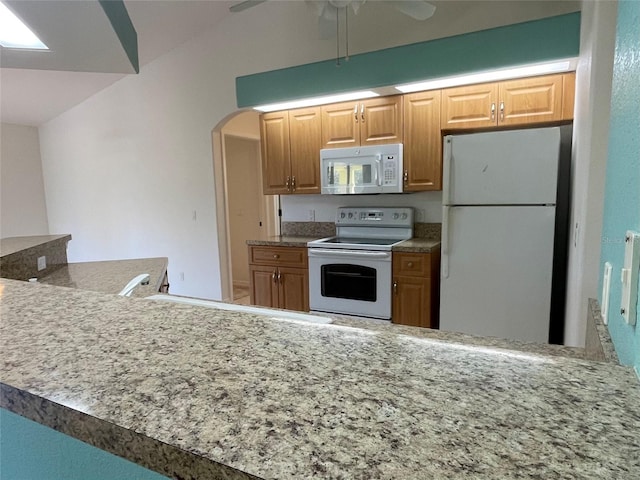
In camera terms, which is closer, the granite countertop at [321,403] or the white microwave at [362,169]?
the granite countertop at [321,403]

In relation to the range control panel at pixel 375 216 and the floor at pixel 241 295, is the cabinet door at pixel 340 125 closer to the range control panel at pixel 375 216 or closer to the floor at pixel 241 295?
the range control panel at pixel 375 216

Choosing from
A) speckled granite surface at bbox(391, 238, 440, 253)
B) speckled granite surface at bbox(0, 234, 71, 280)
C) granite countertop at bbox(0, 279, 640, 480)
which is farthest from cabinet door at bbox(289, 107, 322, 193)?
granite countertop at bbox(0, 279, 640, 480)

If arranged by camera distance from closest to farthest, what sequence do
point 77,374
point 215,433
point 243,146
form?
point 215,433
point 77,374
point 243,146

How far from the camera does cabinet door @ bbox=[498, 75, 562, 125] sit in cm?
247

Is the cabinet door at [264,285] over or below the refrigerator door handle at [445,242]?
below

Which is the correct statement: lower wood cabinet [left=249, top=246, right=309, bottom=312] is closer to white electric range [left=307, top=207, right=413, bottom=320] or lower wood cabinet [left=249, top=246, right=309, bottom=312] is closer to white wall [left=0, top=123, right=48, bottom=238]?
white electric range [left=307, top=207, right=413, bottom=320]

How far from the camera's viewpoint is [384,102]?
305 cm

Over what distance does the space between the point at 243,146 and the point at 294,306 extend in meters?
2.75

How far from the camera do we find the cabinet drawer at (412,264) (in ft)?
9.05

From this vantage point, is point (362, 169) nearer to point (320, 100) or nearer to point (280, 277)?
point (320, 100)

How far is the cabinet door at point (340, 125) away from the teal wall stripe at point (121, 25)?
1545 mm

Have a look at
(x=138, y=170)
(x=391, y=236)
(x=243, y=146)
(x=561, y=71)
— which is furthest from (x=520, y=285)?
(x=138, y=170)

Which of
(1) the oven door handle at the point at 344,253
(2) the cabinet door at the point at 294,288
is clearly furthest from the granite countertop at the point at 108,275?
(1) the oven door handle at the point at 344,253

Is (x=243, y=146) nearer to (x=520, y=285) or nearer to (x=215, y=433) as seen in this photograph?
(x=520, y=285)
